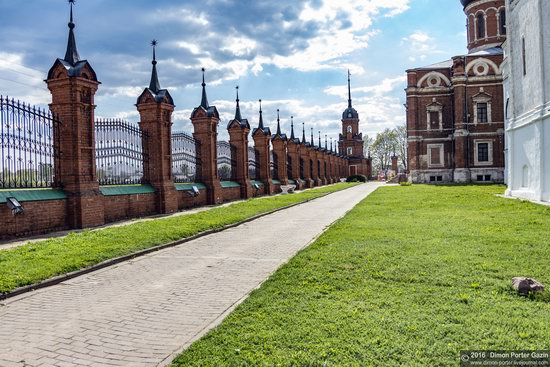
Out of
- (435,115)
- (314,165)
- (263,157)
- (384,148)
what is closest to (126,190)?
(263,157)

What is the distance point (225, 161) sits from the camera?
960 inches

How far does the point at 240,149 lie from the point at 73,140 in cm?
1371

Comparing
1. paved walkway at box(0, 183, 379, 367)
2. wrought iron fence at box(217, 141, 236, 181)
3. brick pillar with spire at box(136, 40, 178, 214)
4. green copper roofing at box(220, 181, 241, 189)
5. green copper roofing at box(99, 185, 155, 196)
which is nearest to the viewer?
paved walkway at box(0, 183, 379, 367)

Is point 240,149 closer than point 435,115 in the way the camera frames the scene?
Yes

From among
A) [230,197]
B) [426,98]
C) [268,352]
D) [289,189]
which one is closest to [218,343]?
[268,352]

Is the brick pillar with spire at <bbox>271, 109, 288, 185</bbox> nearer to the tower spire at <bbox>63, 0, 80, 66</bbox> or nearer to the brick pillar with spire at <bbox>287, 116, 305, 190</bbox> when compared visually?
the brick pillar with spire at <bbox>287, 116, 305, 190</bbox>

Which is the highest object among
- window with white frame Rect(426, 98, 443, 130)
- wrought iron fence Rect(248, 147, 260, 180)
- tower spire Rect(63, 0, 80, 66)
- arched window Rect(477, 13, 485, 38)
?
arched window Rect(477, 13, 485, 38)

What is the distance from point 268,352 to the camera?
366 centimetres

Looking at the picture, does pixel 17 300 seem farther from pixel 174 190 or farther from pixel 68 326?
pixel 174 190

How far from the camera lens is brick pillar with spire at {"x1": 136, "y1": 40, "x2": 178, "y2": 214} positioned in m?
16.5

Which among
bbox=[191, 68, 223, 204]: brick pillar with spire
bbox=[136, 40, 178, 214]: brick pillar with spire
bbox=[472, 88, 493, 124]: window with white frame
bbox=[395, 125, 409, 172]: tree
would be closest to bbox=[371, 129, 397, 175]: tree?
bbox=[395, 125, 409, 172]: tree

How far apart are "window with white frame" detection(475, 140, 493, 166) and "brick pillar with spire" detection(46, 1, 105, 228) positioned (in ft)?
135

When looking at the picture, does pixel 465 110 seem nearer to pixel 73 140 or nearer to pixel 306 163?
pixel 306 163

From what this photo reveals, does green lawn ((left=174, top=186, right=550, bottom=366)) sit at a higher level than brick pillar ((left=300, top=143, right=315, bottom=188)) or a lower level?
lower
